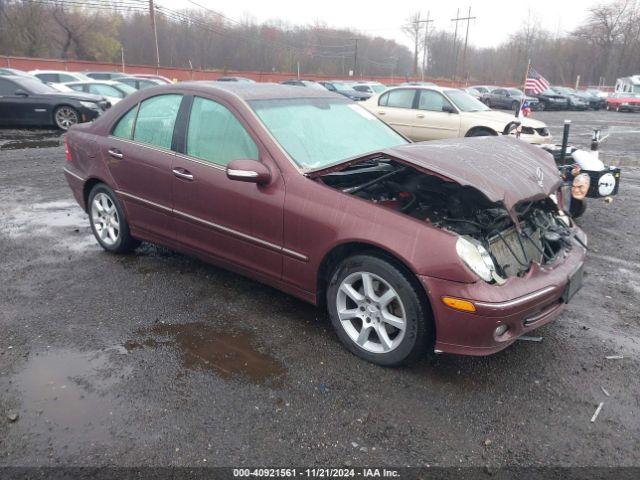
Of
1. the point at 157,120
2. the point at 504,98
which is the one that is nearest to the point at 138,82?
the point at 157,120

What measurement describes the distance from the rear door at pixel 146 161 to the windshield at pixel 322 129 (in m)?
0.89

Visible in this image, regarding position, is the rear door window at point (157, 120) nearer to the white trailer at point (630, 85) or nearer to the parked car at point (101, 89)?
the parked car at point (101, 89)

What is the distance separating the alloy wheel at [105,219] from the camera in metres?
4.74

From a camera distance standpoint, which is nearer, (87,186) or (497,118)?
(87,186)

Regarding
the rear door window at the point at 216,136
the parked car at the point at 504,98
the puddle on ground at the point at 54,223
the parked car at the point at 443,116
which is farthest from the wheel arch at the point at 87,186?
the parked car at the point at 504,98

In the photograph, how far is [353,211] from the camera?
308 cm

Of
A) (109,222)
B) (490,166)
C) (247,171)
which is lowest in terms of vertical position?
(109,222)

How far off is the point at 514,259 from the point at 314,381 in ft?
4.90

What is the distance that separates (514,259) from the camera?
3.21 metres

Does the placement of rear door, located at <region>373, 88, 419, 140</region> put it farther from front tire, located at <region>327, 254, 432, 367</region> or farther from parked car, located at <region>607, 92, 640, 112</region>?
parked car, located at <region>607, 92, 640, 112</region>

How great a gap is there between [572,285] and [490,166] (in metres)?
0.92

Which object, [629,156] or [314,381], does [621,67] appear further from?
[314,381]

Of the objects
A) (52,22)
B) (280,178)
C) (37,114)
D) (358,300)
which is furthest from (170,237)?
(52,22)

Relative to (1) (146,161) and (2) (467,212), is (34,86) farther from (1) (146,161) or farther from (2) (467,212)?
(2) (467,212)
